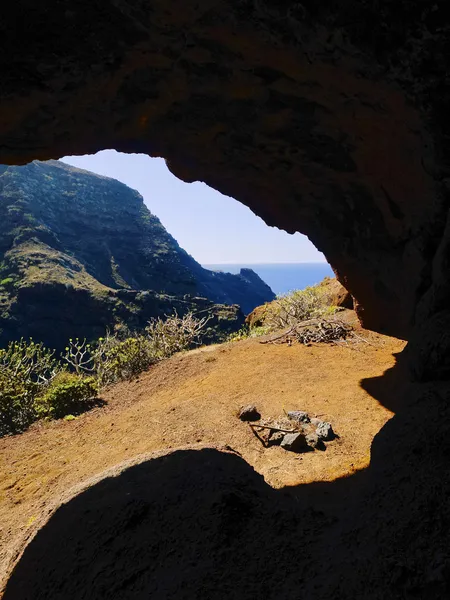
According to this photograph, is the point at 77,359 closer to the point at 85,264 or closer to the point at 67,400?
the point at 67,400

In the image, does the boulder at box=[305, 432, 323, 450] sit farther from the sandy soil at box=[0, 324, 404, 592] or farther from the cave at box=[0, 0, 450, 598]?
the cave at box=[0, 0, 450, 598]

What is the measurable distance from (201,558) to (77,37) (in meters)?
3.92

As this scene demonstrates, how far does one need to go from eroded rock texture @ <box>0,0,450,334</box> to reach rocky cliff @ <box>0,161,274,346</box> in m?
40.6

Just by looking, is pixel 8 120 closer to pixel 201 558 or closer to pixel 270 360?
pixel 201 558

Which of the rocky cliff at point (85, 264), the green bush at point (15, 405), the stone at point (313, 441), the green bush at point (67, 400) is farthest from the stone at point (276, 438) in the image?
the rocky cliff at point (85, 264)

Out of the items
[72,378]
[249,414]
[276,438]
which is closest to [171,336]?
[72,378]

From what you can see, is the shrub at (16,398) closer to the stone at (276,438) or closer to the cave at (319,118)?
the stone at (276,438)

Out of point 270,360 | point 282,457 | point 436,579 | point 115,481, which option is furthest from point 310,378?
point 436,579

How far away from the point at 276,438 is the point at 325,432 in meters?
0.69

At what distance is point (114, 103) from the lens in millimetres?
3895

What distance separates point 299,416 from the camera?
5.99 m

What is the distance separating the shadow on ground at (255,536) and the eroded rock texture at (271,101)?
162cm

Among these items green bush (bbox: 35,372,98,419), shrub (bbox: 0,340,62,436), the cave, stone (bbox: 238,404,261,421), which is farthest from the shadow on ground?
shrub (bbox: 0,340,62,436)

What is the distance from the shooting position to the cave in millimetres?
2094
